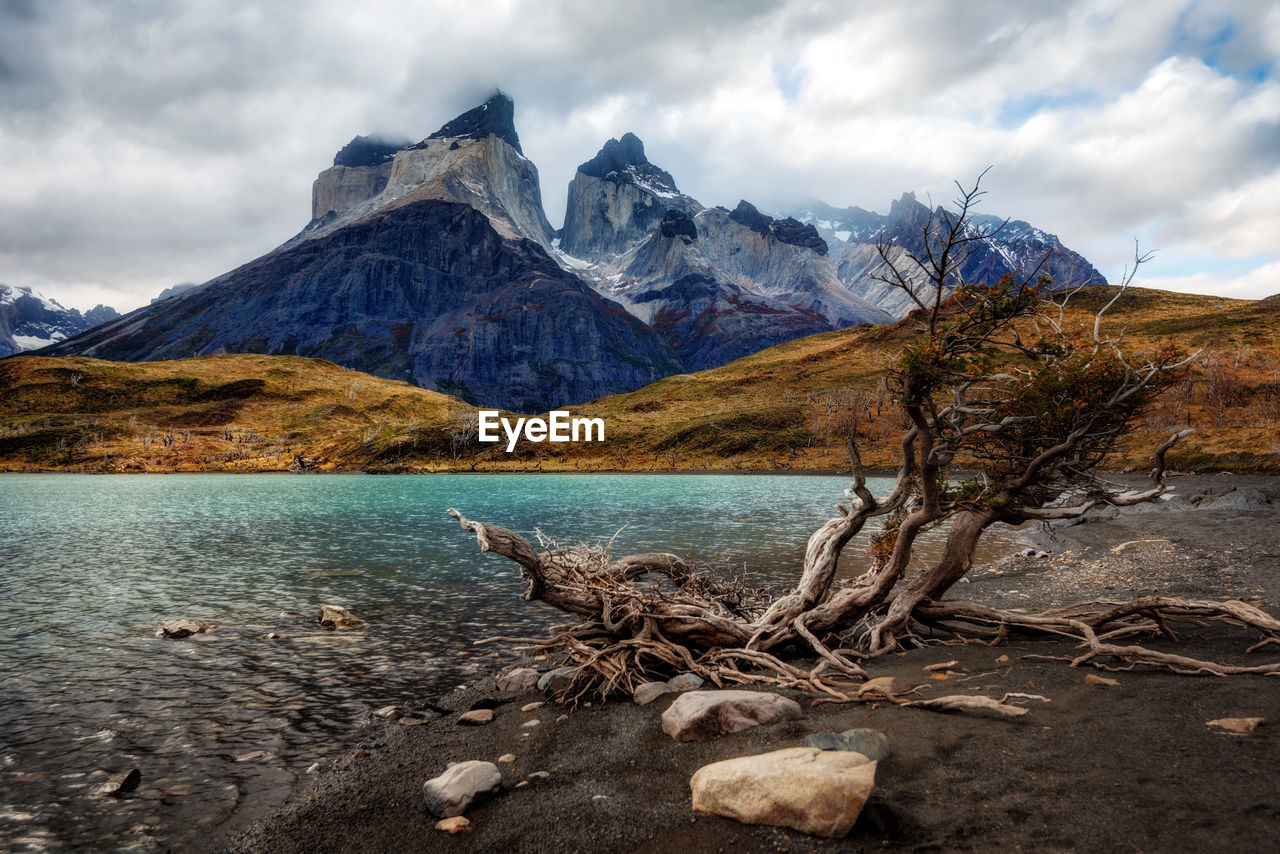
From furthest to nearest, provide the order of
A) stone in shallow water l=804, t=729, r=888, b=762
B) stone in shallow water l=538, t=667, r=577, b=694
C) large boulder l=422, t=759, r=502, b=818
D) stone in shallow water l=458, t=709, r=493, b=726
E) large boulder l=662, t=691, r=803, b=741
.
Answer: stone in shallow water l=538, t=667, r=577, b=694 < stone in shallow water l=458, t=709, r=493, b=726 < large boulder l=662, t=691, r=803, b=741 < large boulder l=422, t=759, r=502, b=818 < stone in shallow water l=804, t=729, r=888, b=762

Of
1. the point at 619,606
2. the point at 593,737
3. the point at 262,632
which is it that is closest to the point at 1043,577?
the point at 619,606

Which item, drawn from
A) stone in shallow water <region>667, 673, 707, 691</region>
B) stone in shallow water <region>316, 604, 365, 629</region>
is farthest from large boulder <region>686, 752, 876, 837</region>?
stone in shallow water <region>316, 604, 365, 629</region>

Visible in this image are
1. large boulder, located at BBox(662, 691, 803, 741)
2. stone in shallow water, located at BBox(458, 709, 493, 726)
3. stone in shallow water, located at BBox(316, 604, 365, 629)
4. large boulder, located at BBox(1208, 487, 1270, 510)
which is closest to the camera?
large boulder, located at BBox(662, 691, 803, 741)

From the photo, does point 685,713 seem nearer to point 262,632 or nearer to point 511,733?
point 511,733

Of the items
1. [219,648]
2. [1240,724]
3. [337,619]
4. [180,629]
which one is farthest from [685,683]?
[180,629]

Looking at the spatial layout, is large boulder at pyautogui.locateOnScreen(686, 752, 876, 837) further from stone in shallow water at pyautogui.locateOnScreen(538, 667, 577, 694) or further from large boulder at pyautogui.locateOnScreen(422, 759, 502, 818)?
stone in shallow water at pyautogui.locateOnScreen(538, 667, 577, 694)

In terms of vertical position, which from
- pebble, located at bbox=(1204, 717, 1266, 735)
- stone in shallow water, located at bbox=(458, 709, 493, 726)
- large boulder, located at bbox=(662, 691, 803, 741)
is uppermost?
pebble, located at bbox=(1204, 717, 1266, 735)

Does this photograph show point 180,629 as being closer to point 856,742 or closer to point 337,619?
point 337,619
